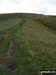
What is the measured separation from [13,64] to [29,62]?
3.68 m

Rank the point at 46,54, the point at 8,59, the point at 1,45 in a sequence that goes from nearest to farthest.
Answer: the point at 8,59, the point at 46,54, the point at 1,45

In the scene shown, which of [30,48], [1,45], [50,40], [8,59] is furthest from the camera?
[50,40]

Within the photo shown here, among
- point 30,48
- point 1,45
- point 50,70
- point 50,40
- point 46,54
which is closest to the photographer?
point 50,70

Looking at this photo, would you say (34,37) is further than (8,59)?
Yes

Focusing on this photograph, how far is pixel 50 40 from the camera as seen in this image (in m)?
60.8

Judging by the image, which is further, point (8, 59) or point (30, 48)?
point (30, 48)

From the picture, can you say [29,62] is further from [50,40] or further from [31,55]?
[50,40]

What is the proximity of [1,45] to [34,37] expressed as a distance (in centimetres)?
1339

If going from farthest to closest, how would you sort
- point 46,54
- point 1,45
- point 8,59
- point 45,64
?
point 1,45 → point 46,54 → point 8,59 → point 45,64

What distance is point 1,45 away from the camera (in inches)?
2125

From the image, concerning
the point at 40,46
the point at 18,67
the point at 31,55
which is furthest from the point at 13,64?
the point at 40,46

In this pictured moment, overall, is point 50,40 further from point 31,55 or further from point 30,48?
point 31,55

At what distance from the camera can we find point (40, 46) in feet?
172

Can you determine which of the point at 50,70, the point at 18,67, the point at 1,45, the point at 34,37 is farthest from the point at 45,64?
the point at 34,37
